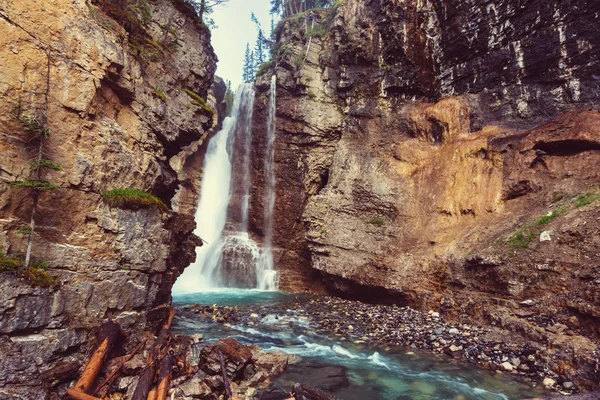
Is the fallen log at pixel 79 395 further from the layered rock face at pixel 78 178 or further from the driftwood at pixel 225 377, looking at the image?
the driftwood at pixel 225 377

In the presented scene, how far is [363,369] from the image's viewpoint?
26.9 ft

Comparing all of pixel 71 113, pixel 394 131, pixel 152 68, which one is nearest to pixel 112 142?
pixel 71 113

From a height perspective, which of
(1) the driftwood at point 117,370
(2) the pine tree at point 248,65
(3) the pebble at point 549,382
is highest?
(2) the pine tree at point 248,65

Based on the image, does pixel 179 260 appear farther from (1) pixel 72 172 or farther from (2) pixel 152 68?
(2) pixel 152 68

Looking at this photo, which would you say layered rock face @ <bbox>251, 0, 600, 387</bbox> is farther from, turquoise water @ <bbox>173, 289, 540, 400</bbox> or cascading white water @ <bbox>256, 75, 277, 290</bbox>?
turquoise water @ <bbox>173, 289, 540, 400</bbox>

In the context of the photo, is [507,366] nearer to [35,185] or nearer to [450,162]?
[35,185]

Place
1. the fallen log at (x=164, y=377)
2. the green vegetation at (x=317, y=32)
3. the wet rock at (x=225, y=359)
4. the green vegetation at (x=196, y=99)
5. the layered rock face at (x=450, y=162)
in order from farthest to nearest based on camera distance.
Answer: the green vegetation at (x=317, y=32) → the green vegetation at (x=196, y=99) → the layered rock face at (x=450, y=162) → the wet rock at (x=225, y=359) → the fallen log at (x=164, y=377)

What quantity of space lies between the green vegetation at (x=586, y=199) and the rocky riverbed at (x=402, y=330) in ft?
20.3

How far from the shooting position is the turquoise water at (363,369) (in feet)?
23.1

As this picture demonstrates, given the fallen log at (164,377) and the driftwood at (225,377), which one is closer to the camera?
the fallen log at (164,377)

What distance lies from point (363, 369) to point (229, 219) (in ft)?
59.6

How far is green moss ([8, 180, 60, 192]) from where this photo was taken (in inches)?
246

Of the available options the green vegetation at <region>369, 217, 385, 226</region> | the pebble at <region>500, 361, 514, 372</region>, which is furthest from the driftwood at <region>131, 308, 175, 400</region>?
the green vegetation at <region>369, 217, 385, 226</region>

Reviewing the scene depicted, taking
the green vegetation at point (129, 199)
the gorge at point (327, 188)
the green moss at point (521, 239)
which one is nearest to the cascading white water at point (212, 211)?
the gorge at point (327, 188)
